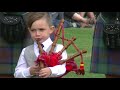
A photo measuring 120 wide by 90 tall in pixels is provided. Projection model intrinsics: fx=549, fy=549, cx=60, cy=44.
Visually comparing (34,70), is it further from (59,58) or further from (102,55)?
(102,55)

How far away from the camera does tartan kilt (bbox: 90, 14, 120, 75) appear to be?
2693 mm

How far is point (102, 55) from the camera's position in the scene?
272 centimetres

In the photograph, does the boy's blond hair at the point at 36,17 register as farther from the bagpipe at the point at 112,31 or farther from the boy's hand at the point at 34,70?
the bagpipe at the point at 112,31

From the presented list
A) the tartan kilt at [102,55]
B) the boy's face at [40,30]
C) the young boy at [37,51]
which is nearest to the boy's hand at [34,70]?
the young boy at [37,51]

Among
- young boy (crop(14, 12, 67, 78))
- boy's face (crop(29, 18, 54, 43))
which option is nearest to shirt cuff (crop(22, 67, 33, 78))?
young boy (crop(14, 12, 67, 78))

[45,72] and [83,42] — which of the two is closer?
[45,72]

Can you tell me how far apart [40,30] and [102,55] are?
1.63 feet

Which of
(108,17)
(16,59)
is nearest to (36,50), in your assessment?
(16,59)

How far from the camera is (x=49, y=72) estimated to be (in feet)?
7.56

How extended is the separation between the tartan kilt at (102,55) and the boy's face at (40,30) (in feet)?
1.32

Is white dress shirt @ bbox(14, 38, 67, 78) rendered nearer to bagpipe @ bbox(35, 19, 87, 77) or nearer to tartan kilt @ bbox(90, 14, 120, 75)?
bagpipe @ bbox(35, 19, 87, 77)

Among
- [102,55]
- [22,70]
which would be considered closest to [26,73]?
[22,70]

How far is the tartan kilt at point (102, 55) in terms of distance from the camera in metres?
2.69
